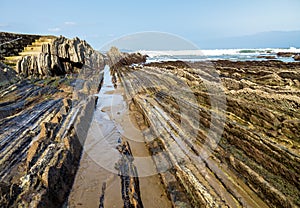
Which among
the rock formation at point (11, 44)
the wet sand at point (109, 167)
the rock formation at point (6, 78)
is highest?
the rock formation at point (11, 44)

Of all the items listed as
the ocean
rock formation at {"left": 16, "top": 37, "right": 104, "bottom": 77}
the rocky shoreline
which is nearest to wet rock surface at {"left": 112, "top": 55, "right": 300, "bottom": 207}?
the rocky shoreline

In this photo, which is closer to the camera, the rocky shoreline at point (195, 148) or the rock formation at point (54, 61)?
the rocky shoreline at point (195, 148)

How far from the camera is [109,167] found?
537 centimetres

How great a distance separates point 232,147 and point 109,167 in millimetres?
3128

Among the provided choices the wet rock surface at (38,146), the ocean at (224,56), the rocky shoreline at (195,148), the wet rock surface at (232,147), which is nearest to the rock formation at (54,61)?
the wet rock surface at (38,146)

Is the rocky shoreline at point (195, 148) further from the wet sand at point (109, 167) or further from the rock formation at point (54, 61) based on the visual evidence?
the rock formation at point (54, 61)

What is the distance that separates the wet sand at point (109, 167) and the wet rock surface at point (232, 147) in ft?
0.98

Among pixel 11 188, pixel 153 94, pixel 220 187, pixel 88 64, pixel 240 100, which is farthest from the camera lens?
pixel 88 64

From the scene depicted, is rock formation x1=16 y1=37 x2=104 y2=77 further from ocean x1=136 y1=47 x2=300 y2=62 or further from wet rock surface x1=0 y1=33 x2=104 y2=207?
ocean x1=136 y1=47 x2=300 y2=62

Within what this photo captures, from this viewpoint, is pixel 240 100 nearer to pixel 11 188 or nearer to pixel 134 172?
pixel 134 172

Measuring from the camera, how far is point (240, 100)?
18.9 ft

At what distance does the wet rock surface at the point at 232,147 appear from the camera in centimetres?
365

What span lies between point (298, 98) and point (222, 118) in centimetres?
181

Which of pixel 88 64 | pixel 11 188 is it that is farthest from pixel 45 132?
pixel 88 64
